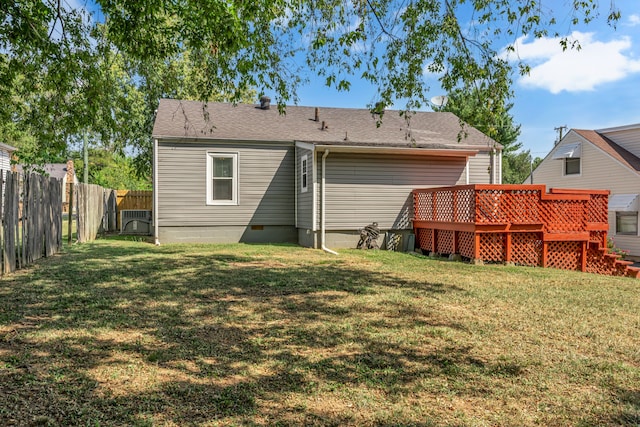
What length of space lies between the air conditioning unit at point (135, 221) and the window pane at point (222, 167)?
4.58 m

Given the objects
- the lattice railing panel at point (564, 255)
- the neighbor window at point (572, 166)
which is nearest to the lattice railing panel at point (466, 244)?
the lattice railing panel at point (564, 255)

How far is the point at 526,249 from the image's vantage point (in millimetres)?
9656

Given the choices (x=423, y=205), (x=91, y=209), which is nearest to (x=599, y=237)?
(x=423, y=205)

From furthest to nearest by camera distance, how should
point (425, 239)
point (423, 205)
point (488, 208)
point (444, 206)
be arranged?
point (423, 205) → point (425, 239) → point (444, 206) → point (488, 208)

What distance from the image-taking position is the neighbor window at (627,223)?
18.3 metres

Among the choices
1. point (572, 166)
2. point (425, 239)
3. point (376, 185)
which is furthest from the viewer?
point (572, 166)

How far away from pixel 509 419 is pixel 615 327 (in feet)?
9.19

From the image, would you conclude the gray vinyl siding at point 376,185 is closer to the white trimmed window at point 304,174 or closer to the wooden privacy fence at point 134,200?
the white trimmed window at point 304,174

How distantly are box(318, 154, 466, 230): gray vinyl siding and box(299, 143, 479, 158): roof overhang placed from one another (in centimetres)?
28

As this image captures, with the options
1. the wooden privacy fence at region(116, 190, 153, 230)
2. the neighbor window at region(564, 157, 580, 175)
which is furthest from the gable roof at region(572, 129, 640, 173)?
the wooden privacy fence at region(116, 190, 153, 230)

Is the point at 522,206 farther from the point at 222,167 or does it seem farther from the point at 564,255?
the point at 222,167

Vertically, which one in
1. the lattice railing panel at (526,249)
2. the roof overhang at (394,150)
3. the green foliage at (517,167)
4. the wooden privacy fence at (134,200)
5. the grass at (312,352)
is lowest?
the grass at (312,352)

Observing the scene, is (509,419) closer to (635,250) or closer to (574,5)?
(574,5)

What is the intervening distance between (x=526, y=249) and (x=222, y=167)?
27.9 ft
